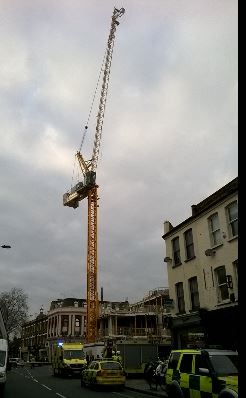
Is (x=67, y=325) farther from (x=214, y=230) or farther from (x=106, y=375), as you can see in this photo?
(x=214, y=230)

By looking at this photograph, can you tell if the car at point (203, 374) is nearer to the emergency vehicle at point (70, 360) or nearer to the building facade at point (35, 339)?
the emergency vehicle at point (70, 360)

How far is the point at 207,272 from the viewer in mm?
22703

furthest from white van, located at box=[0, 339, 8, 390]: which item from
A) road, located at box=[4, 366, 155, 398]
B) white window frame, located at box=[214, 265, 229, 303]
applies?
white window frame, located at box=[214, 265, 229, 303]

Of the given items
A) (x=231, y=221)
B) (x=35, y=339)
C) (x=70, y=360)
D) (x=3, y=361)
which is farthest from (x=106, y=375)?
(x=35, y=339)

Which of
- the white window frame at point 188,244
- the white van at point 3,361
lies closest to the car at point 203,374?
the white van at point 3,361

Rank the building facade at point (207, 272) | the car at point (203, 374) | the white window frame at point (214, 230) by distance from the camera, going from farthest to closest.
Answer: the white window frame at point (214, 230)
the building facade at point (207, 272)
the car at point (203, 374)

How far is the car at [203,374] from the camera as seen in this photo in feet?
32.7

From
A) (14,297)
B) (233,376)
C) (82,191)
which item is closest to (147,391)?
(233,376)

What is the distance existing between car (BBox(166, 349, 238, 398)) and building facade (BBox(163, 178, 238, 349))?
772cm

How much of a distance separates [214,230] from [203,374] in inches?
500

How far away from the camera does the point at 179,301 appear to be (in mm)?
25719

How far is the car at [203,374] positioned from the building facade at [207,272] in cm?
772

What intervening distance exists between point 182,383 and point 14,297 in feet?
242
